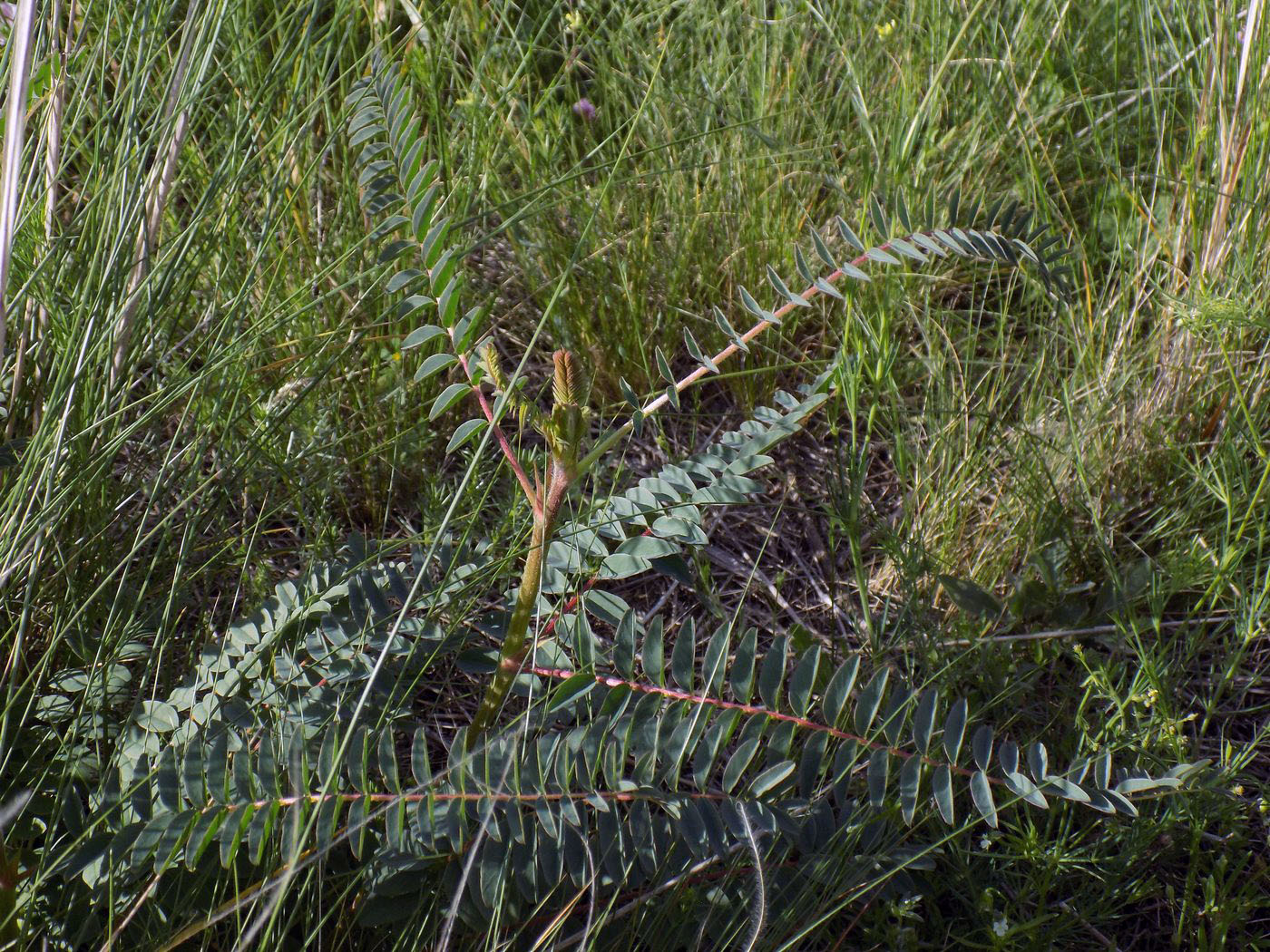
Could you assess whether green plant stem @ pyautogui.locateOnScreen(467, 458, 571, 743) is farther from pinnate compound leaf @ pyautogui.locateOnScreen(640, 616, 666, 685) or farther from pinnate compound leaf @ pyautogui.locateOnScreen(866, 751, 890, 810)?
pinnate compound leaf @ pyautogui.locateOnScreen(866, 751, 890, 810)

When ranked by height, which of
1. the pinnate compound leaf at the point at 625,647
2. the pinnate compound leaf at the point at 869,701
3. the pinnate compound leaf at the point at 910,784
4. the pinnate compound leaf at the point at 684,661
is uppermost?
the pinnate compound leaf at the point at 625,647

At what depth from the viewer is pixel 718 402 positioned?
1911mm

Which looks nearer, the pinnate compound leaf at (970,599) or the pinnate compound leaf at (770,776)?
the pinnate compound leaf at (770,776)

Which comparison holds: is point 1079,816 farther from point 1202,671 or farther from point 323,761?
point 323,761

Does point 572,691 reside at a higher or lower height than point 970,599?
higher

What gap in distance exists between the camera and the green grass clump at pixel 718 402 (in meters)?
1.15

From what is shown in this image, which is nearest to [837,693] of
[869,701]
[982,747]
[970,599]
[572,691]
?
[869,701]

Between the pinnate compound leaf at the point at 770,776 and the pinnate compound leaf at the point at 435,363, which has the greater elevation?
the pinnate compound leaf at the point at 435,363

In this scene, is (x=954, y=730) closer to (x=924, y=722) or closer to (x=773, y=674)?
(x=924, y=722)

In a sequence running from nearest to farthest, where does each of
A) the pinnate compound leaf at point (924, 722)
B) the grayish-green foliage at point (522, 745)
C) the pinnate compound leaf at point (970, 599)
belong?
the grayish-green foliage at point (522, 745) → the pinnate compound leaf at point (924, 722) → the pinnate compound leaf at point (970, 599)

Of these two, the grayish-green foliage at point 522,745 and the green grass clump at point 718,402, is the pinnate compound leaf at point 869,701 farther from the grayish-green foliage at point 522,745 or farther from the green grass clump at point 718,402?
the green grass clump at point 718,402

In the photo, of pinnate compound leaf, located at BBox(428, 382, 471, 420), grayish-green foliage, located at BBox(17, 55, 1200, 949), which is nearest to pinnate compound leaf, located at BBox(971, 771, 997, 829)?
grayish-green foliage, located at BBox(17, 55, 1200, 949)

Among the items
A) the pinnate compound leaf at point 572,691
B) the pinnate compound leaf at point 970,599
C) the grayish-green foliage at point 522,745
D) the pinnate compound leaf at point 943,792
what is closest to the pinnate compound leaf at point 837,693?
the grayish-green foliage at point 522,745

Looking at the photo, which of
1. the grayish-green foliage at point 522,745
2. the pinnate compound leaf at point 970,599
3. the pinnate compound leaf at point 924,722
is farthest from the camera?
the pinnate compound leaf at point 970,599
